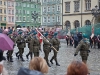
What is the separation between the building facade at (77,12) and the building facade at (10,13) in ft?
135

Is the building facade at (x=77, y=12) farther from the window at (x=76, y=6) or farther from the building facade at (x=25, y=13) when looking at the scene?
the building facade at (x=25, y=13)

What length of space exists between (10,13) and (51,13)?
22763mm

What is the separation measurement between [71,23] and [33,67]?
50132 millimetres

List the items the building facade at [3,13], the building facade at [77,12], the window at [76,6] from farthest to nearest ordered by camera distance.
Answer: the building facade at [3,13]
the window at [76,6]
the building facade at [77,12]

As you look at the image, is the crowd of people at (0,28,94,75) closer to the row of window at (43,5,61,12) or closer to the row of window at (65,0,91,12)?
the row of window at (65,0,91,12)

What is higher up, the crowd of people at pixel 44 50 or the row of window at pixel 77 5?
the row of window at pixel 77 5

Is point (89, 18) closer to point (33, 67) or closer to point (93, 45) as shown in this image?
point (93, 45)

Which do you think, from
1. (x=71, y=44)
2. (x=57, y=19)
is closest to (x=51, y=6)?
(x=57, y=19)

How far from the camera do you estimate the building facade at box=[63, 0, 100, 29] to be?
5156 cm

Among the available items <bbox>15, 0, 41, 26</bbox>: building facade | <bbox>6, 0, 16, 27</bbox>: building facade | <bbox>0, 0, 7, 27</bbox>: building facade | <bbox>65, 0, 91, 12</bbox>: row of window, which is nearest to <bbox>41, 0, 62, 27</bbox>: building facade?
<bbox>65, 0, 91, 12</bbox>: row of window

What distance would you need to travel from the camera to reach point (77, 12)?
53312mm

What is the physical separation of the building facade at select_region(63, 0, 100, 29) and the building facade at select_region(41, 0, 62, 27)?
18468mm

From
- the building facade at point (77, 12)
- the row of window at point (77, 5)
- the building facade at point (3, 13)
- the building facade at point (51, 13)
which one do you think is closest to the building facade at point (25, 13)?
the building facade at point (3, 13)

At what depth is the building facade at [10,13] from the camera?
94188 millimetres
